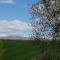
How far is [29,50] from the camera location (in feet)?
173

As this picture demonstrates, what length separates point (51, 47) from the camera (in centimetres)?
4903

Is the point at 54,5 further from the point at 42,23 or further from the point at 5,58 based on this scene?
the point at 5,58

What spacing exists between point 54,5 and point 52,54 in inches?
173

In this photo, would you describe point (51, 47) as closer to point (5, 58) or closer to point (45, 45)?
point (45, 45)

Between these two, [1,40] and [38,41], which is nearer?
[38,41]

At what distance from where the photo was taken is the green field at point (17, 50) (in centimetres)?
5094

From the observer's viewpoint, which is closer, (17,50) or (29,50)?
(29,50)

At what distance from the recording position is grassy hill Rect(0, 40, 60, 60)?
161 ft

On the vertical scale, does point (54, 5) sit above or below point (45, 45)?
above

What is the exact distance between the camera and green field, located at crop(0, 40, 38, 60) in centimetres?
5094

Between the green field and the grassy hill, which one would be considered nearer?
the grassy hill

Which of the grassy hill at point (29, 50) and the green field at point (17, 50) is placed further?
the green field at point (17, 50)

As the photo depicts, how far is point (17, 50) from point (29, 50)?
4.56 feet

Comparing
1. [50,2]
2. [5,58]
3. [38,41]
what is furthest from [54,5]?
[5,58]
